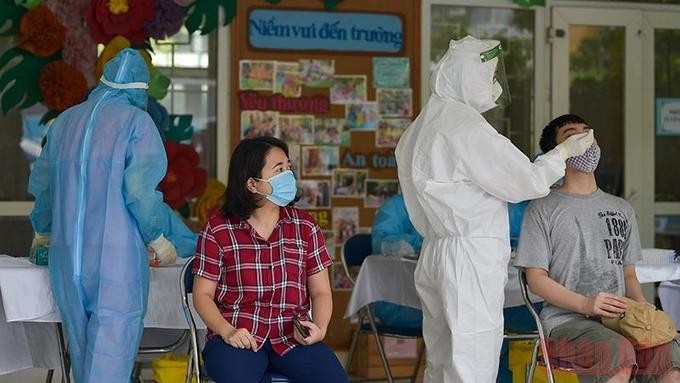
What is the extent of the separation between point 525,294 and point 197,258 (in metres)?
1.11

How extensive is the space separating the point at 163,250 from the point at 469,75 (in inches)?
47.3

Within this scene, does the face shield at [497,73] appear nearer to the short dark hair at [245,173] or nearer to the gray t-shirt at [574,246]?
the gray t-shirt at [574,246]

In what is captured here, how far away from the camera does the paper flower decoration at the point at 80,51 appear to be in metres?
6.04

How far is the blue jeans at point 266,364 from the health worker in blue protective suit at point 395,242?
1462 millimetres

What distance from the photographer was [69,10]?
19.8 feet

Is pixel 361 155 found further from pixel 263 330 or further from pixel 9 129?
pixel 263 330

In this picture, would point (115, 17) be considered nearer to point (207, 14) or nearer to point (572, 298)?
point (207, 14)

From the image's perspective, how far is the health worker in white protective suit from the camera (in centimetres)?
382

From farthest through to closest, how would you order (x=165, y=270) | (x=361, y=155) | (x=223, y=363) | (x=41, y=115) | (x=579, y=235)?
(x=361, y=155)
(x=41, y=115)
(x=165, y=270)
(x=579, y=235)
(x=223, y=363)

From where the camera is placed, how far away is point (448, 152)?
3896mm

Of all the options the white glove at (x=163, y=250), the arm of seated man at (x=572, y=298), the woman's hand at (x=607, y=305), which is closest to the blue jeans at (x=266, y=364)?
the white glove at (x=163, y=250)

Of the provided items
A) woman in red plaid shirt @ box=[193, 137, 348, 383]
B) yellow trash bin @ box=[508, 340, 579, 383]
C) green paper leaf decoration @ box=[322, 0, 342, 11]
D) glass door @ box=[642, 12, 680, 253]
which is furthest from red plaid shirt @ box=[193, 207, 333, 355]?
glass door @ box=[642, 12, 680, 253]

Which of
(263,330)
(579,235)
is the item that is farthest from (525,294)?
(263,330)

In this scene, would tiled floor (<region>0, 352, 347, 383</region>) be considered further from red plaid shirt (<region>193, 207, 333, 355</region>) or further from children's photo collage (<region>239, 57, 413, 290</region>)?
red plaid shirt (<region>193, 207, 333, 355</region>)
